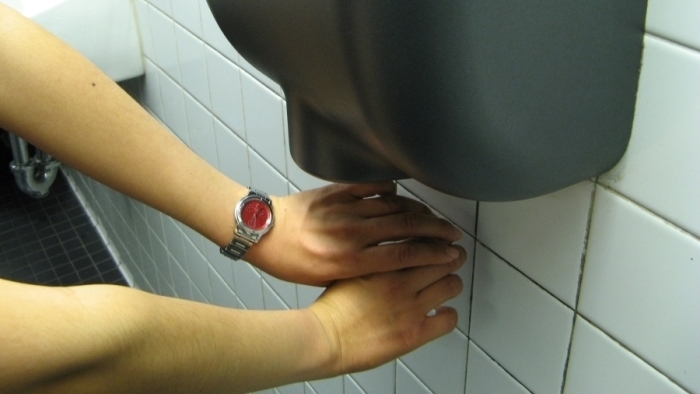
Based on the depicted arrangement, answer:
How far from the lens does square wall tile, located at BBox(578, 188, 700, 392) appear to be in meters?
0.39

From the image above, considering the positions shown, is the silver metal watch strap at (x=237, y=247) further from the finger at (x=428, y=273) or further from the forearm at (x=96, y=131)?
the finger at (x=428, y=273)

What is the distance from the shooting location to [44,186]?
185 centimetres

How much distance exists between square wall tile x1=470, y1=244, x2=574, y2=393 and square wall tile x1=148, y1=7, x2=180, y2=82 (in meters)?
0.64

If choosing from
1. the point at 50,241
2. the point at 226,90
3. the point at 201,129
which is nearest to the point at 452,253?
the point at 226,90

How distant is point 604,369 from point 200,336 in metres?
0.27

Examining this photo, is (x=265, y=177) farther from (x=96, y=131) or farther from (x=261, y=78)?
(x=96, y=131)

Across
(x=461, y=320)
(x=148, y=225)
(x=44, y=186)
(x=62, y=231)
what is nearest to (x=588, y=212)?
(x=461, y=320)

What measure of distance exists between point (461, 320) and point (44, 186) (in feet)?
5.10

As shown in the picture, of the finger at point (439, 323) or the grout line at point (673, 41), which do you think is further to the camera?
the finger at point (439, 323)

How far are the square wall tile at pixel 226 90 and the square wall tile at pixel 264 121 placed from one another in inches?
0.7

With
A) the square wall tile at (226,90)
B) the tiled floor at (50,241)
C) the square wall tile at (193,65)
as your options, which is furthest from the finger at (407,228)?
the tiled floor at (50,241)

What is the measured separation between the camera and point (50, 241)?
1.99 meters

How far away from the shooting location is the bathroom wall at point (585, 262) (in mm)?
366

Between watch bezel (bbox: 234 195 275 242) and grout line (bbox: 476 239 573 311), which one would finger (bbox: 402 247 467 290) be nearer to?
grout line (bbox: 476 239 573 311)
